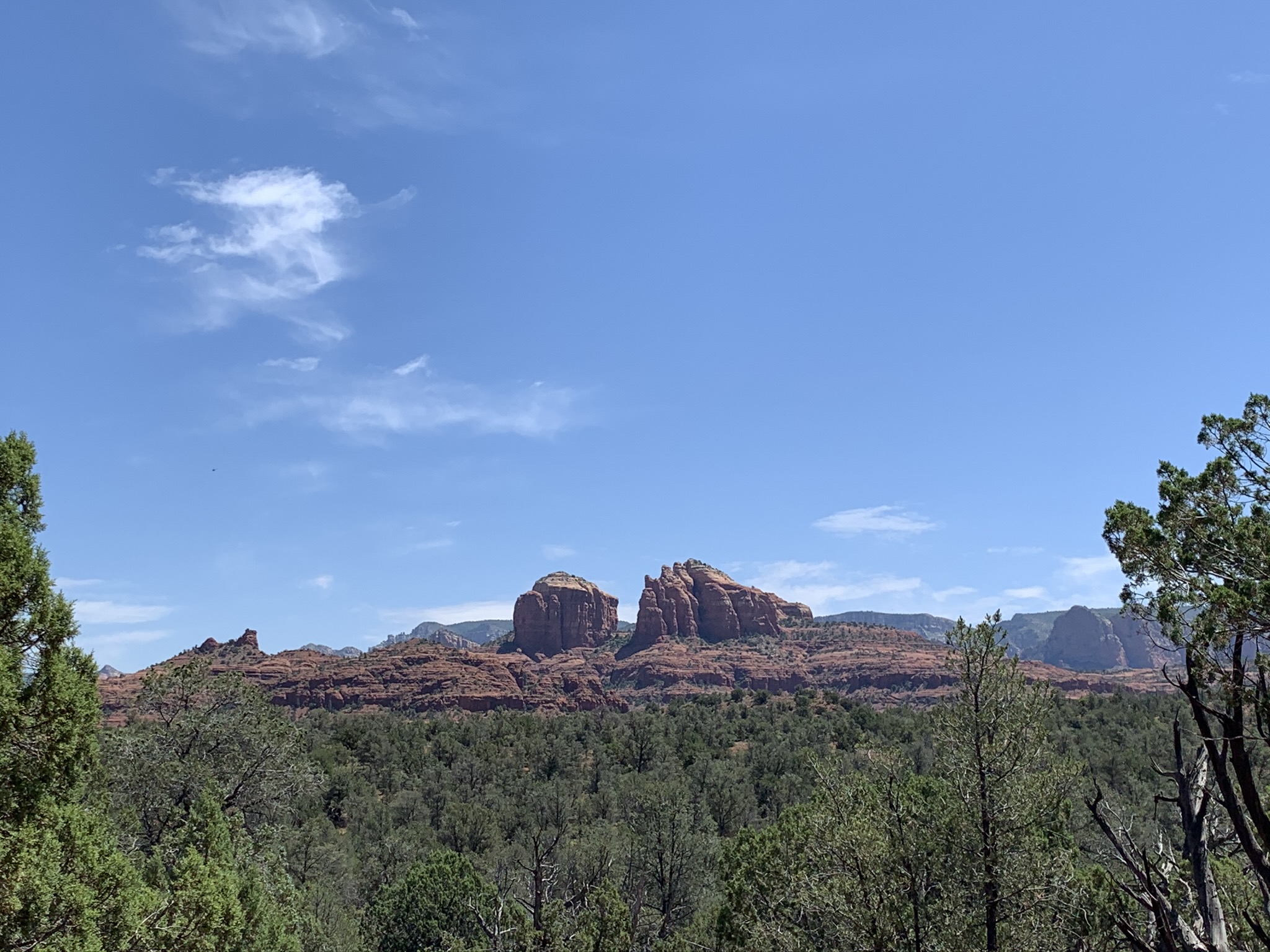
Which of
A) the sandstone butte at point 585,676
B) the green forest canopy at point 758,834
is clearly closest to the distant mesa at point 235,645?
the sandstone butte at point 585,676

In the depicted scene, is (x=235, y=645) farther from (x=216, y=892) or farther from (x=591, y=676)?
(x=216, y=892)

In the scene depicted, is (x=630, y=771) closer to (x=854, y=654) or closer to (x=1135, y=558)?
(x=1135, y=558)

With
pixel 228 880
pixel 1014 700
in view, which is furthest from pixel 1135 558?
pixel 228 880

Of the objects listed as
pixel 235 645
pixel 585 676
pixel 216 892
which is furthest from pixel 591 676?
pixel 216 892

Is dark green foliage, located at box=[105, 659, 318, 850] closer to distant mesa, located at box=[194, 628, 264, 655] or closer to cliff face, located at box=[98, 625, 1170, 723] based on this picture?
cliff face, located at box=[98, 625, 1170, 723]

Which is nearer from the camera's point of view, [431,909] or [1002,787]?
[1002,787]

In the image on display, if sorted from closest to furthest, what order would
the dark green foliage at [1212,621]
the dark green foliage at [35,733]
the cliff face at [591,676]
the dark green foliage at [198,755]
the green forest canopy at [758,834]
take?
the dark green foliage at [1212,621] < the green forest canopy at [758,834] < the dark green foliage at [35,733] < the dark green foliage at [198,755] < the cliff face at [591,676]

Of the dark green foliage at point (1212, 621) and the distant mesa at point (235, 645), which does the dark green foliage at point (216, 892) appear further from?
the distant mesa at point (235, 645)

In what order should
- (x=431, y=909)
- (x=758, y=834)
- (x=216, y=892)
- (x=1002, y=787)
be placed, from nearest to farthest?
1. (x=1002, y=787)
2. (x=216, y=892)
3. (x=758, y=834)
4. (x=431, y=909)

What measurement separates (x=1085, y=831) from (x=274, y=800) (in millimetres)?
36060

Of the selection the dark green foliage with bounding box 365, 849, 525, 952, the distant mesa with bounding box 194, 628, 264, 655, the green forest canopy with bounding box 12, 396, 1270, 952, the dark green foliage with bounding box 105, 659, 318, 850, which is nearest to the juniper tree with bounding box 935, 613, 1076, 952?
the green forest canopy with bounding box 12, 396, 1270, 952

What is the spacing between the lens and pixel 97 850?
13398 mm

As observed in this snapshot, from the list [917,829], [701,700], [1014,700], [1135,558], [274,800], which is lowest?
[701,700]

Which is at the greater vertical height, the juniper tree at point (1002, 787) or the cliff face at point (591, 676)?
the juniper tree at point (1002, 787)
